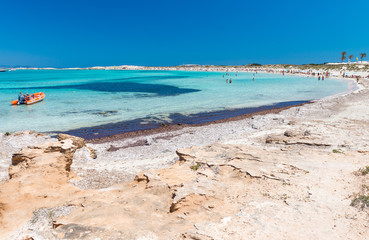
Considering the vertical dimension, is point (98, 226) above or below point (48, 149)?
below

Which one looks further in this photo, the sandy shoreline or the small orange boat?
the small orange boat

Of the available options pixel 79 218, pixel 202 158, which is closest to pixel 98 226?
pixel 79 218

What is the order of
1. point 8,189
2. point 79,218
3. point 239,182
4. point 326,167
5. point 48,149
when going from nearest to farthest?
1. point 79,218
2. point 8,189
3. point 239,182
4. point 326,167
5. point 48,149

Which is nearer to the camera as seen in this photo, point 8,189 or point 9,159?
point 8,189

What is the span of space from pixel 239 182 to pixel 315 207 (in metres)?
1.93

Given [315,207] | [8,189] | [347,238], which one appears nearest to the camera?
[347,238]

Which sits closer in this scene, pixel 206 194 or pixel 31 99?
pixel 206 194

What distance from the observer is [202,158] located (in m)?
8.29

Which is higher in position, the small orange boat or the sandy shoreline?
the small orange boat

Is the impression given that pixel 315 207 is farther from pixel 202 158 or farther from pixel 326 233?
pixel 202 158

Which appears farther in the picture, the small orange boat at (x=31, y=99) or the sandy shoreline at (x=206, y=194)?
the small orange boat at (x=31, y=99)

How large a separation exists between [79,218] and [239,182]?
4.11 meters

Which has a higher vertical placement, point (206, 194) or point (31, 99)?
point (31, 99)

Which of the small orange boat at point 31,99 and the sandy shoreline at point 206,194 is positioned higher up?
the small orange boat at point 31,99
